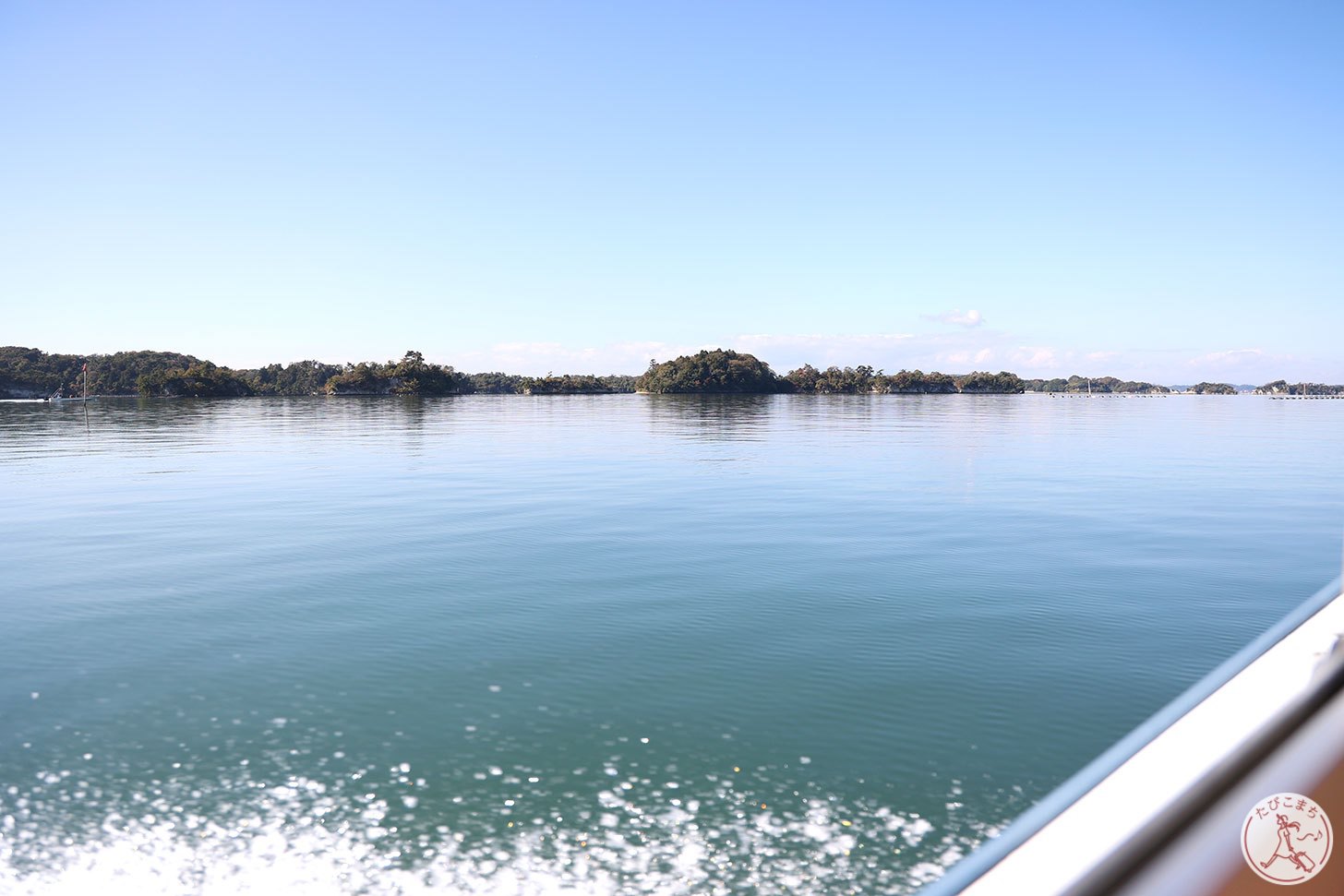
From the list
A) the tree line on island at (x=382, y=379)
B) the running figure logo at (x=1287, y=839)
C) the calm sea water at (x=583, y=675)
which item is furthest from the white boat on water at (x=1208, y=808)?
the tree line on island at (x=382, y=379)

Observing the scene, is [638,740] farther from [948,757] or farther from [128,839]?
[128,839]

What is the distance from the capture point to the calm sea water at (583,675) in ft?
11.6

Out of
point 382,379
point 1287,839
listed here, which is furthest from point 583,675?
point 382,379

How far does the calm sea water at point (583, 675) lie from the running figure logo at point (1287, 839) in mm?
1984

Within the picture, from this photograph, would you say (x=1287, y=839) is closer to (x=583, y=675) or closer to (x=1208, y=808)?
(x=1208, y=808)

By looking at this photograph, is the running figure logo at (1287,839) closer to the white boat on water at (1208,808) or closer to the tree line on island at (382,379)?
the white boat on water at (1208,808)

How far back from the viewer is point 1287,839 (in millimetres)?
1481

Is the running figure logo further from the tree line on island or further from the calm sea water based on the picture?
the tree line on island

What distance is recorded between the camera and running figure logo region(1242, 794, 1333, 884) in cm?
141

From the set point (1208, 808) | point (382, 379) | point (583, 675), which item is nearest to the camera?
point (1208, 808)

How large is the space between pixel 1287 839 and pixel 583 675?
4.38m

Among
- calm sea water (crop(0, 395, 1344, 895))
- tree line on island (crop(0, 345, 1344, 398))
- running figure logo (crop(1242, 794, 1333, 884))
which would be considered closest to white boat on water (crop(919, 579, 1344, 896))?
running figure logo (crop(1242, 794, 1333, 884))

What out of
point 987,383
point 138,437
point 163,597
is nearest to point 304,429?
point 138,437

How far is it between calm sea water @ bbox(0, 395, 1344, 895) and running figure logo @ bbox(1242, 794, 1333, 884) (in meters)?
1.98
